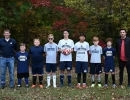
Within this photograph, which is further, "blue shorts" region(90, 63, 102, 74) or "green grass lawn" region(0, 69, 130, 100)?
"blue shorts" region(90, 63, 102, 74)

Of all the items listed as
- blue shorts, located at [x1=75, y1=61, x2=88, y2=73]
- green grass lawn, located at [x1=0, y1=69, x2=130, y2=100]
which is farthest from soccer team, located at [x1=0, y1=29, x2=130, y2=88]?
green grass lawn, located at [x1=0, y1=69, x2=130, y2=100]

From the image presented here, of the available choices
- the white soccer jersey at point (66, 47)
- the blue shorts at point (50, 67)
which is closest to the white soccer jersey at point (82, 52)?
the white soccer jersey at point (66, 47)

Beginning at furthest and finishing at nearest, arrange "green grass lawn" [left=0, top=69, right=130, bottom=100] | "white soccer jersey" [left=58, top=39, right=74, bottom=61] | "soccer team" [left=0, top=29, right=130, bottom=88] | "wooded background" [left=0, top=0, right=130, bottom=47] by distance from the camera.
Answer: "wooded background" [left=0, top=0, right=130, bottom=47] < "white soccer jersey" [left=58, top=39, right=74, bottom=61] < "soccer team" [left=0, top=29, right=130, bottom=88] < "green grass lawn" [left=0, top=69, right=130, bottom=100]

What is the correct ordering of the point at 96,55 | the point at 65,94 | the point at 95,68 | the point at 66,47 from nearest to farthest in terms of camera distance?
the point at 65,94 → the point at 66,47 → the point at 96,55 → the point at 95,68

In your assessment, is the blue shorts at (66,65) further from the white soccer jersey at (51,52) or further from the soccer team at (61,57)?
the white soccer jersey at (51,52)

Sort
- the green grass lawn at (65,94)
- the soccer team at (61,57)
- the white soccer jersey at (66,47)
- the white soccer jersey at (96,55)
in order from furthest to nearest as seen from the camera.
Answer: the white soccer jersey at (96,55)
the white soccer jersey at (66,47)
the soccer team at (61,57)
the green grass lawn at (65,94)

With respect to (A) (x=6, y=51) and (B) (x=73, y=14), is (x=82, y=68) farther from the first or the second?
(B) (x=73, y=14)

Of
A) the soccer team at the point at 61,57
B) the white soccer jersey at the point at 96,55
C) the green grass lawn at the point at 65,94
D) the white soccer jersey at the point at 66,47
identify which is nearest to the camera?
the green grass lawn at the point at 65,94

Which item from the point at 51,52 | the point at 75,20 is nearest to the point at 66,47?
the point at 51,52

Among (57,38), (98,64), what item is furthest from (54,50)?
(57,38)

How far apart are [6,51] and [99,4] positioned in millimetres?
11777

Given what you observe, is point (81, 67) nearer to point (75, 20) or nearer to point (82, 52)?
point (82, 52)

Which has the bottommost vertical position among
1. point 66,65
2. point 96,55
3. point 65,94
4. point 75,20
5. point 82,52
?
point 65,94

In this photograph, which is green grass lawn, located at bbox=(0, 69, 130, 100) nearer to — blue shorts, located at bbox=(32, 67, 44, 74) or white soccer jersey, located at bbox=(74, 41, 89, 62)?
blue shorts, located at bbox=(32, 67, 44, 74)
